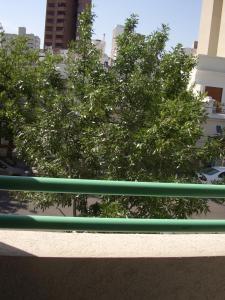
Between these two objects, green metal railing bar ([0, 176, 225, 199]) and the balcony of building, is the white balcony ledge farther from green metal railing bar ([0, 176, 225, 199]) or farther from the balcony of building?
green metal railing bar ([0, 176, 225, 199])

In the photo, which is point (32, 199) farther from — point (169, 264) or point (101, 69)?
point (169, 264)

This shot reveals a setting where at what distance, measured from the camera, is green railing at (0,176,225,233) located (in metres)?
2.02

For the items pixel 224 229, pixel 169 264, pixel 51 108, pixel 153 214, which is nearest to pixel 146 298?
pixel 169 264

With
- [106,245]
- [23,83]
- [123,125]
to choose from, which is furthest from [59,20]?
[106,245]

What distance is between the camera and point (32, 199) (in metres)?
8.89

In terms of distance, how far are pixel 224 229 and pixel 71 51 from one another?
8.90 meters

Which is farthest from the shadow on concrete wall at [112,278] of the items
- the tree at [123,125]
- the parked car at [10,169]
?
the parked car at [10,169]

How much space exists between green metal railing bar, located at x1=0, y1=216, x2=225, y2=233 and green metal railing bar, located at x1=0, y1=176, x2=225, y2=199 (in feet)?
0.43

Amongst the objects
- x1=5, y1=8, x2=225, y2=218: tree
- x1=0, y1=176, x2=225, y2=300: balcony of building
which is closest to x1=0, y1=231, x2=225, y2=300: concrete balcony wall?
x1=0, y1=176, x2=225, y2=300: balcony of building

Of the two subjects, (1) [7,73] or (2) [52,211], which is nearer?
(2) [52,211]

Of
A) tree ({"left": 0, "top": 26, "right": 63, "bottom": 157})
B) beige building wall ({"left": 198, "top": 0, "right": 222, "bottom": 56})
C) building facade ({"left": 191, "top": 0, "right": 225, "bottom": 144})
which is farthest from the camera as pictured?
beige building wall ({"left": 198, "top": 0, "right": 222, "bottom": 56})

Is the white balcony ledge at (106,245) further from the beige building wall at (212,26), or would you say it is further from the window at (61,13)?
the window at (61,13)

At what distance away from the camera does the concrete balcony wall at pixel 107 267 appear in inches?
81.0

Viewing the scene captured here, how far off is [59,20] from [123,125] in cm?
11370
